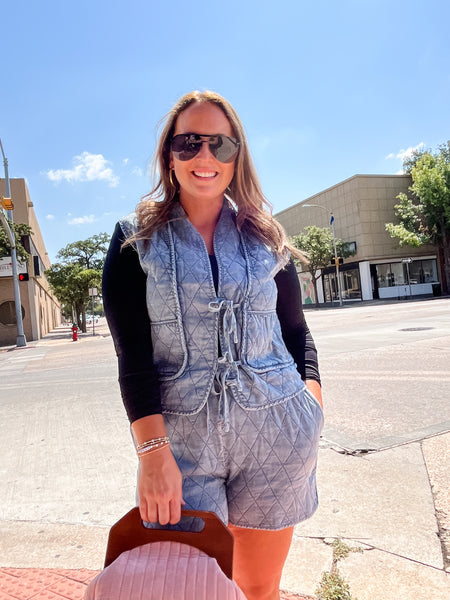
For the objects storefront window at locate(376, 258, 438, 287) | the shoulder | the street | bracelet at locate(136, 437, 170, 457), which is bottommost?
the street

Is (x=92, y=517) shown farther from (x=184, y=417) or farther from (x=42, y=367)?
(x=42, y=367)

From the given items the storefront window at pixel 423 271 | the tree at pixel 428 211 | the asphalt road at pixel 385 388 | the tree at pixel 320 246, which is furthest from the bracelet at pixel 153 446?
the storefront window at pixel 423 271

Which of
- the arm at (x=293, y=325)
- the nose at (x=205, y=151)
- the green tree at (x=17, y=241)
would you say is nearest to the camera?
the nose at (x=205, y=151)

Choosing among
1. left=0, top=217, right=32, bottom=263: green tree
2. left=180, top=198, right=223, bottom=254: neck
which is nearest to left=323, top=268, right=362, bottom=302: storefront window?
left=0, top=217, right=32, bottom=263: green tree

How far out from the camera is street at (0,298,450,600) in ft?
8.10

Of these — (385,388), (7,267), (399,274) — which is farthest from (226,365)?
(399,274)

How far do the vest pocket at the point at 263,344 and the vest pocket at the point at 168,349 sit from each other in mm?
189

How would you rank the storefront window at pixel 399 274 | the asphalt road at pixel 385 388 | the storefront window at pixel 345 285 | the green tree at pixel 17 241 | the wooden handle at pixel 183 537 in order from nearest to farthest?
1. the wooden handle at pixel 183 537
2. the asphalt road at pixel 385 388
3. the green tree at pixel 17 241
4. the storefront window at pixel 399 274
5. the storefront window at pixel 345 285

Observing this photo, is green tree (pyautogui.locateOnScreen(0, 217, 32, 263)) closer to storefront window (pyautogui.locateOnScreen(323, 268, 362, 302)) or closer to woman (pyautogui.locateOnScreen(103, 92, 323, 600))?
woman (pyautogui.locateOnScreen(103, 92, 323, 600))

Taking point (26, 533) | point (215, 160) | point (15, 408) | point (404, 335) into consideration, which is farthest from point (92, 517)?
point (404, 335)

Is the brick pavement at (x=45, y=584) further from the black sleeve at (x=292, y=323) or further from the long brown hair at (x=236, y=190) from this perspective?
the long brown hair at (x=236, y=190)

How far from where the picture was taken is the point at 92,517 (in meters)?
2.98

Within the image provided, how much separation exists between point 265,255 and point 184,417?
57 centimetres

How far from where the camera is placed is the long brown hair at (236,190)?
151 cm
